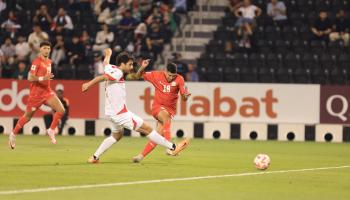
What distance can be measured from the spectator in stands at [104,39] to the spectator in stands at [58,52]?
3.69 feet

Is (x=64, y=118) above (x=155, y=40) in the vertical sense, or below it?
below

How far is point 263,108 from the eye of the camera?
28.1 meters

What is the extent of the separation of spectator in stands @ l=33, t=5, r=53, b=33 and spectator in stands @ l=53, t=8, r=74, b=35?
0.98 ft

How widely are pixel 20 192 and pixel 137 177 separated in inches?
114

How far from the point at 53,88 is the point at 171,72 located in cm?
1006

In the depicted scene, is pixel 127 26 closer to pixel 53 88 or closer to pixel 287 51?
pixel 53 88

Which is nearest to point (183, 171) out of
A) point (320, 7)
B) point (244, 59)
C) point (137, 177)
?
point (137, 177)

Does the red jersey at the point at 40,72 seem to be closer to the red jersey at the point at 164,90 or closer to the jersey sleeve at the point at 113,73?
the red jersey at the point at 164,90

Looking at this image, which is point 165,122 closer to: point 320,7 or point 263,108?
point 263,108

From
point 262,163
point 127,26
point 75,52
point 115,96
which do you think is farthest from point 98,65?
point 262,163

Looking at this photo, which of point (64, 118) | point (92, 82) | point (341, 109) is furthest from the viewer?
point (64, 118)

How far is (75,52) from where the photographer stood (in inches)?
1233

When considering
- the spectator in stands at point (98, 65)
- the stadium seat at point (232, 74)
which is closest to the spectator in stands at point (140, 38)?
the spectator in stands at point (98, 65)

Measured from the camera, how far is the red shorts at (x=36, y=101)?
22.0 meters
